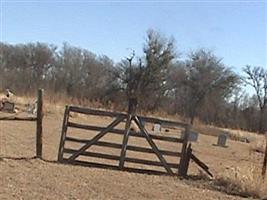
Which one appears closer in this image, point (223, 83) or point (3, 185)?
point (3, 185)

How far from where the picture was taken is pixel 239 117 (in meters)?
82.7

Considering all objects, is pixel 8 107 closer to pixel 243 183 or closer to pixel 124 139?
pixel 124 139

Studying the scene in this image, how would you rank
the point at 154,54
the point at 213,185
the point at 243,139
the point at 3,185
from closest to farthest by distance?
1. the point at 3,185
2. the point at 213,185
3. the point at 243,139
4. the point at 154,54

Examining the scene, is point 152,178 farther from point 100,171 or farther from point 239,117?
point 239,117

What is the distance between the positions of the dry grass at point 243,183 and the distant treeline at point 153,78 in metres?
57.7

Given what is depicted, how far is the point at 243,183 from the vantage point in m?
12.4

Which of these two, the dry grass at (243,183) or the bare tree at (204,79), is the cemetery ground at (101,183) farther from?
the bare tree at (204,79)

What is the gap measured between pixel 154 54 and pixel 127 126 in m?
61.9

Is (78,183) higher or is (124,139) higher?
(124,139)

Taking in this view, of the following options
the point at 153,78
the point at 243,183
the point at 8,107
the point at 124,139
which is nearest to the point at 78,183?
the point at 124,139

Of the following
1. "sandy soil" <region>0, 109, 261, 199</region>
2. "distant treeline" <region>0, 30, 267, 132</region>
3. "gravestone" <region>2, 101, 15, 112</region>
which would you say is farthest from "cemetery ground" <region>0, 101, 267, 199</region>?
"distant treeline" <region>0, 30, 267, 132</region>

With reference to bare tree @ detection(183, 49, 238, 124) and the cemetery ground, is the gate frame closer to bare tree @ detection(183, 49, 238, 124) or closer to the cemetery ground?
the cemetery ground

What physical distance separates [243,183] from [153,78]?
208 feet

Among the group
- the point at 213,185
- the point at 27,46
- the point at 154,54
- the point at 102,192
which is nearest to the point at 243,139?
the point at 154,54
